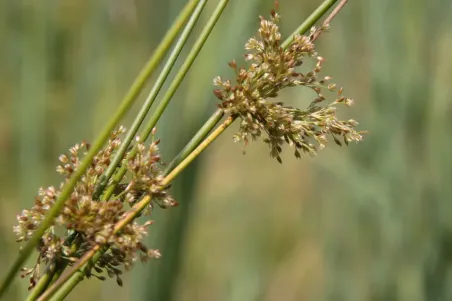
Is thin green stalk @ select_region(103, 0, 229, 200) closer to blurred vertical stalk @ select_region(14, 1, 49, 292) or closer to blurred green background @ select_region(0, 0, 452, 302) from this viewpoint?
blurred green background @ select_region(0, 0, 452, 302)

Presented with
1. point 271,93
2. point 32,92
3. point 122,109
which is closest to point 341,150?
point 32,92

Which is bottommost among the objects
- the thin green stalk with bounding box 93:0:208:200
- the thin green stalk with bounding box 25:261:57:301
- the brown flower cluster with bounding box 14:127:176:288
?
the thin green stalk with bounding box 25:261:57:301

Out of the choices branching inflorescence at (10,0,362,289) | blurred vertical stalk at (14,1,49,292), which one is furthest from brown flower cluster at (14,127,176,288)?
blurred vertical stalk at (14,1,49,292)

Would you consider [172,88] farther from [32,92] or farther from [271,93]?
[32,92]

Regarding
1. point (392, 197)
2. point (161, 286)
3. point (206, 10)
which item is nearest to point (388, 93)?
point (392, 197)

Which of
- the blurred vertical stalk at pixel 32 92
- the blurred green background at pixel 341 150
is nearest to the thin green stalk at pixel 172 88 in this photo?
the blurred green background at pixel 341 150

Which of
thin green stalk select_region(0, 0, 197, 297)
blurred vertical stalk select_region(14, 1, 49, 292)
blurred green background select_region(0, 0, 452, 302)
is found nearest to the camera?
thin green stalk select_region(0, 0, 197, 297)

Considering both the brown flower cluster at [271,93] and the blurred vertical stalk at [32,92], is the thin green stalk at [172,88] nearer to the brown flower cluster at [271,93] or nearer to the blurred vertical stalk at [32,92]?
the brown flower cluster at [271,93]

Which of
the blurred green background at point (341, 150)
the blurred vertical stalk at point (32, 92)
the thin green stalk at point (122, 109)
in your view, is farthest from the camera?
the blurred vertical stalk at point (32, 92)
